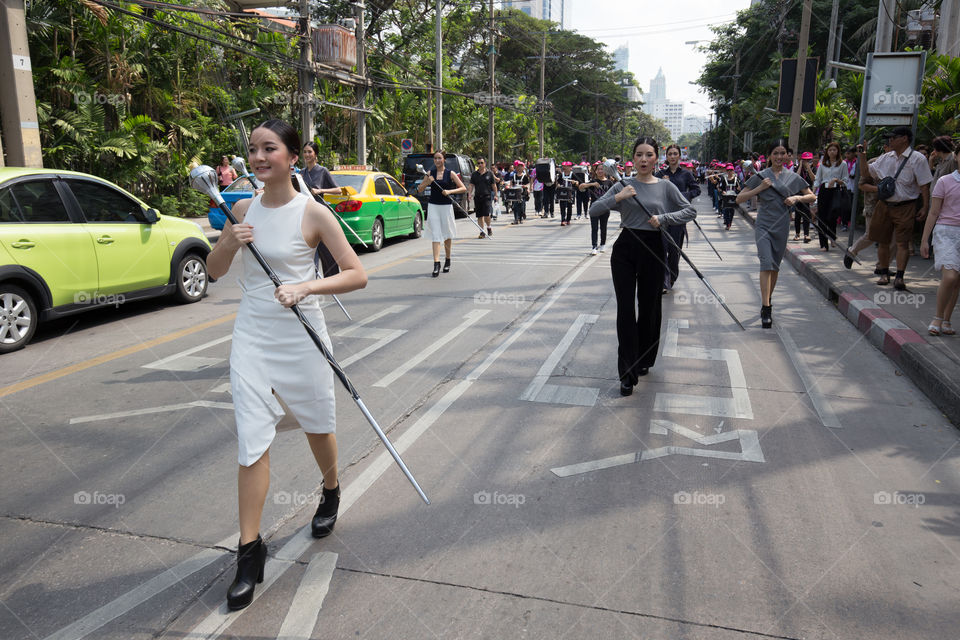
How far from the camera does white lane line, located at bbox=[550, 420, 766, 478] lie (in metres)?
4.27

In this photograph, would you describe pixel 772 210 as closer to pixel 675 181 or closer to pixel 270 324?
pixel 675 181

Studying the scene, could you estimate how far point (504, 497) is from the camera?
388cm

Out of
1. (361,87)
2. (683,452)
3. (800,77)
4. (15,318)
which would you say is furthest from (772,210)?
(361,87)

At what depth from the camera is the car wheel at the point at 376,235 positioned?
1429cm

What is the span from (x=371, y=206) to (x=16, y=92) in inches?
230

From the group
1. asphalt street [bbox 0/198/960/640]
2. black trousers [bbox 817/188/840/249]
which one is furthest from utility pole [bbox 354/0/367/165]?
asphalt street [bbox 0/198/960/640]

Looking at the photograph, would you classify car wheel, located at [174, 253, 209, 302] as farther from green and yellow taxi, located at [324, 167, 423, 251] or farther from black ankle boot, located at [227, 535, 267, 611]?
black ankle boot, located at [227, 535, 267, 611]

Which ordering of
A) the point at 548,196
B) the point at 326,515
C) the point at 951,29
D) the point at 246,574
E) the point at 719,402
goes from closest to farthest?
the point at 246,574 < the point at 326,515 < the point at 719,402 < the point at 951,29 < the point at 548,196

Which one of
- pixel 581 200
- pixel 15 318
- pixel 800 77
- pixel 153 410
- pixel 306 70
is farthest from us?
pixel 581 200

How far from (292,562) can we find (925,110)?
13.2 m

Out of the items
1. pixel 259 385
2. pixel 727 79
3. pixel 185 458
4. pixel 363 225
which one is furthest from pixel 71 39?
pixel 727 79

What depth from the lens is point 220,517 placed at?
12.0 feet

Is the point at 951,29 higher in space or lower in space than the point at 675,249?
higher

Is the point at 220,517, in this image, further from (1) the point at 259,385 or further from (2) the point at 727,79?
(2) the point at 727,79
